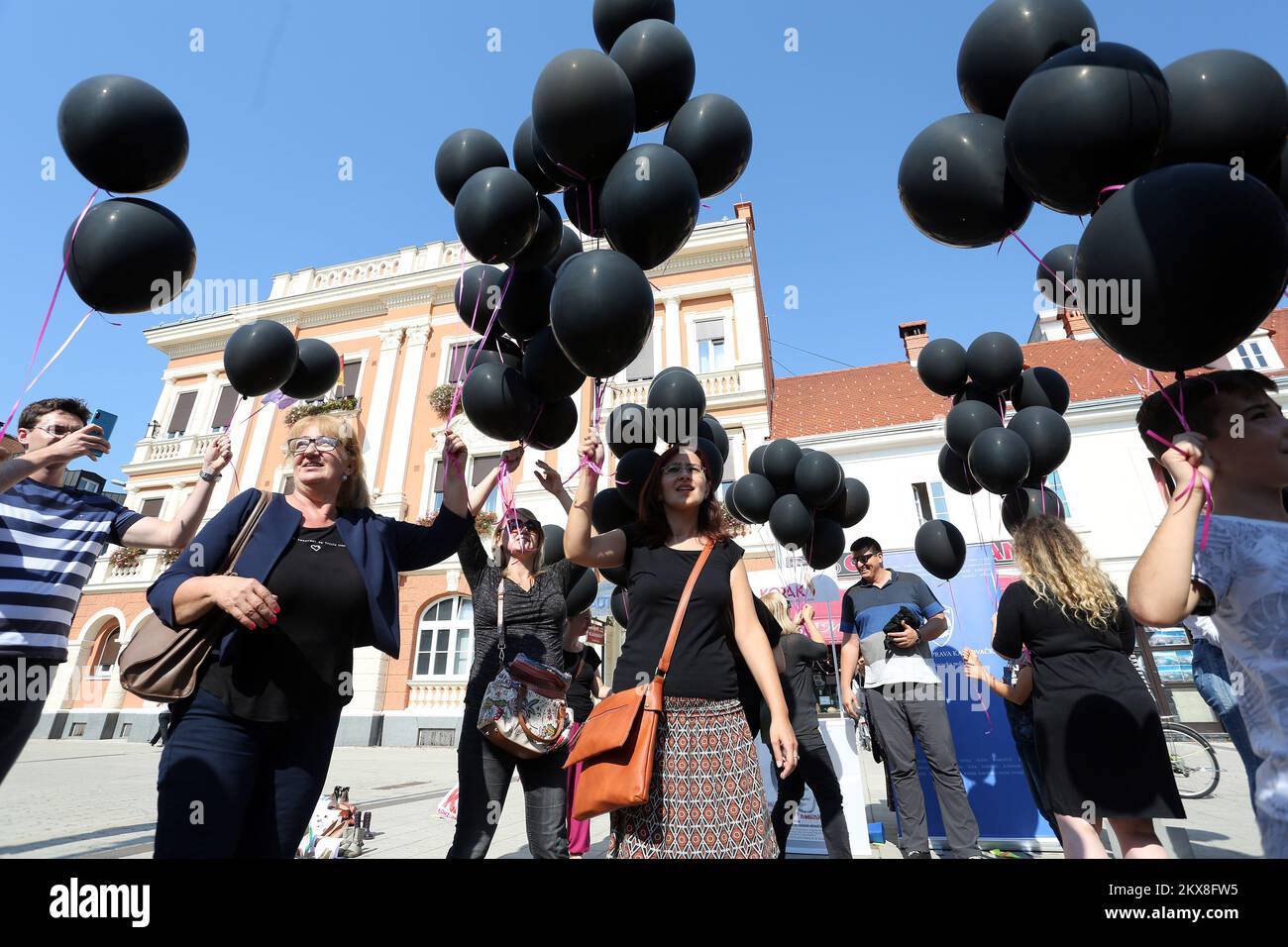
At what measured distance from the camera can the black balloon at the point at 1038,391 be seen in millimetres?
4312

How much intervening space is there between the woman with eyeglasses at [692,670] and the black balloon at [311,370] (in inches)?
75.6

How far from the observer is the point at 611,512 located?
3248mm

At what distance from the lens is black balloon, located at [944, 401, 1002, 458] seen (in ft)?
13.2

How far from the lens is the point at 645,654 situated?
1995 millimetres

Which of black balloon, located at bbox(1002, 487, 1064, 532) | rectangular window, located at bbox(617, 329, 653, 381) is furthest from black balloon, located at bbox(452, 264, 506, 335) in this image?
rectangular window, located at bbox(617, 329, 653, 381)

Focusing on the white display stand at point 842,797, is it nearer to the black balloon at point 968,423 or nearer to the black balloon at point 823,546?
the black balloon at point 823,546

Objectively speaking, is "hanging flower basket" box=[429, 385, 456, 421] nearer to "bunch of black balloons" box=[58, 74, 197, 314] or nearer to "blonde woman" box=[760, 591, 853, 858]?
"bunch of black balloons" box=[58, 74, 197, 314]

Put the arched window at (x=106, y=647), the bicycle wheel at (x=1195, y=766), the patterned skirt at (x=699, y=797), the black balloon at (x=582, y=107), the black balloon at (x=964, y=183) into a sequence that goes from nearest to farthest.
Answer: the patterned skirt at (x=699, y=797)
the black balloon at (x=964, y=183)
the black balloon at (x=582, y=107)
the bicycle wheel at (x=1195, y=766)
the arched window at (x=106, y=647)

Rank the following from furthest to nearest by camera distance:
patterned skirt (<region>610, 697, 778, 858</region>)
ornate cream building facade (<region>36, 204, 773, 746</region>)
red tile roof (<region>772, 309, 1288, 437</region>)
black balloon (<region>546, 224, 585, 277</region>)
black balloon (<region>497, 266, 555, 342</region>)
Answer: red tile roof (<region>772, 309, 1288, 437</region>) → ornate cream building facade (<region>36, 204, 773, 746</region>) → black balloon (<region>546, 224, 585, 277</region>) → black balloon (<region>497, 266, 555, 342</region>) → patterned skirt (<region>610, 697, 778, 858</region>)

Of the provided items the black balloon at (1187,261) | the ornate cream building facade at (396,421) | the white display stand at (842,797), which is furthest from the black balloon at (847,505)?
the ornate cream building facade at (396,421)

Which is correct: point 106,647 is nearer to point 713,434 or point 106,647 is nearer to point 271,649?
point 713,434

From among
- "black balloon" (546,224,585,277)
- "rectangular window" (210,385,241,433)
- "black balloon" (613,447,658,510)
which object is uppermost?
"rectangular window" (210,385,241,433)

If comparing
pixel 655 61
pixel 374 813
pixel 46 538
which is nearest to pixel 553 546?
pixel 46 538
